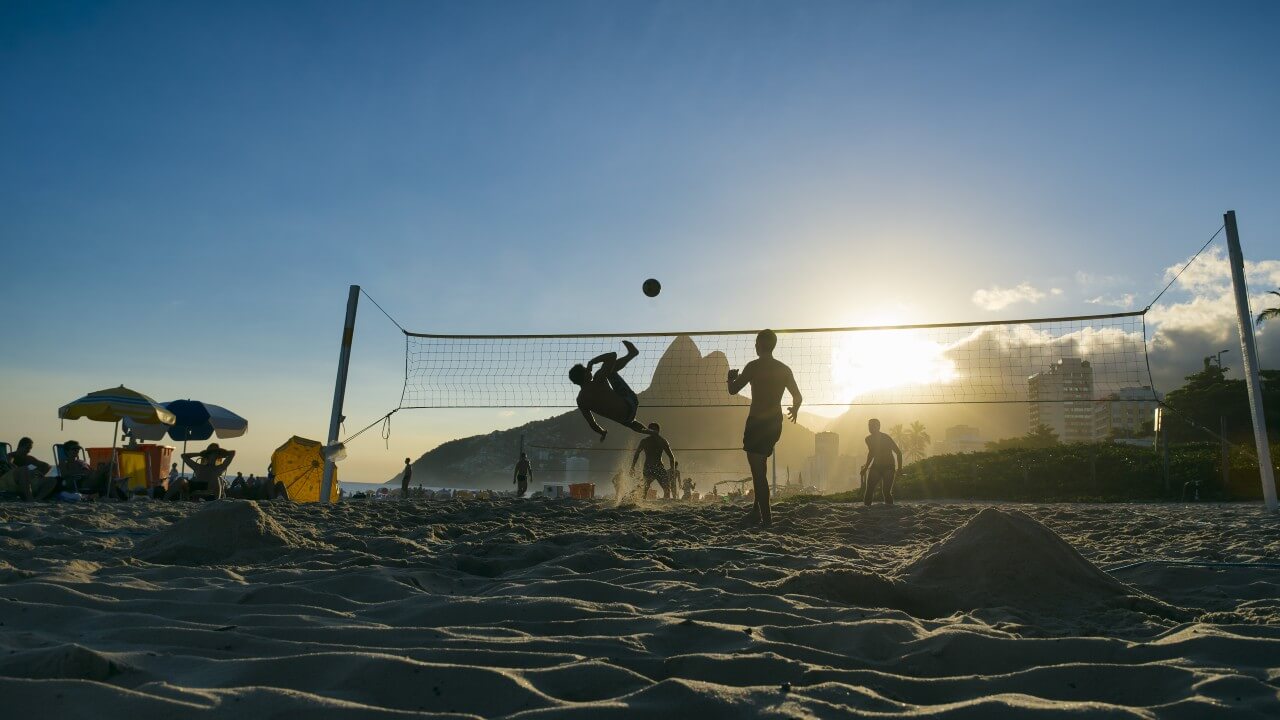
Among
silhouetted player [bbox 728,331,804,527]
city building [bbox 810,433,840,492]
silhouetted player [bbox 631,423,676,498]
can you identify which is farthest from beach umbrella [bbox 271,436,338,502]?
city building [bbox 810,433,840,492]

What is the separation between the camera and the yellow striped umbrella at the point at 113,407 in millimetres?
10891

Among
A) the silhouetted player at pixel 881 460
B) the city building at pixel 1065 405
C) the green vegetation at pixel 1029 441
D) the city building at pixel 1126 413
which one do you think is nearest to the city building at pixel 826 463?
the city building at pixel 1065 405

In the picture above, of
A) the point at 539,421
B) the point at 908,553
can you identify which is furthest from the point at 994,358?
the point at 539,421

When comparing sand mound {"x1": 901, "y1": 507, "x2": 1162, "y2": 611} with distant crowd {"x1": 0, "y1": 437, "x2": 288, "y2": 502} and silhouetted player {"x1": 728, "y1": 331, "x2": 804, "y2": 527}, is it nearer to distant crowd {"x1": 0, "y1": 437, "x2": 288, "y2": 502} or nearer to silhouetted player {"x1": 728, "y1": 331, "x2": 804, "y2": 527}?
silhouetted player {"x1": 728, "y1": 331, "x2": 804, "y2": 527}

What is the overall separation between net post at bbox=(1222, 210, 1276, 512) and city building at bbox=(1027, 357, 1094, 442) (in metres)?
1.69

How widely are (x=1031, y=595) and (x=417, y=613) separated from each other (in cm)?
211

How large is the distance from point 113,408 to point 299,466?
3348 mm

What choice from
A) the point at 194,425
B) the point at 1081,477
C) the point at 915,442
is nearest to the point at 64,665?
the point at 194,425

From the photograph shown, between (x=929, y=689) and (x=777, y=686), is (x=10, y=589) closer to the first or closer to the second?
(x=777, y=686)

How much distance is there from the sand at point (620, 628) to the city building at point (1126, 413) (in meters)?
6.21

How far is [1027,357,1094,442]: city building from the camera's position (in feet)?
36.6

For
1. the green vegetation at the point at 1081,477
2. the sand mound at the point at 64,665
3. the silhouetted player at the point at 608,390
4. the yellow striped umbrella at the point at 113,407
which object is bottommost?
the green vegetation at the point at 1081,477

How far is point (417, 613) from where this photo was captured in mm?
2348

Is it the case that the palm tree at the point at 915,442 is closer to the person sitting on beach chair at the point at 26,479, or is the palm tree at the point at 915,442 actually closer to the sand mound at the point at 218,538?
the person sitting on beach chair at the point at 26,479
